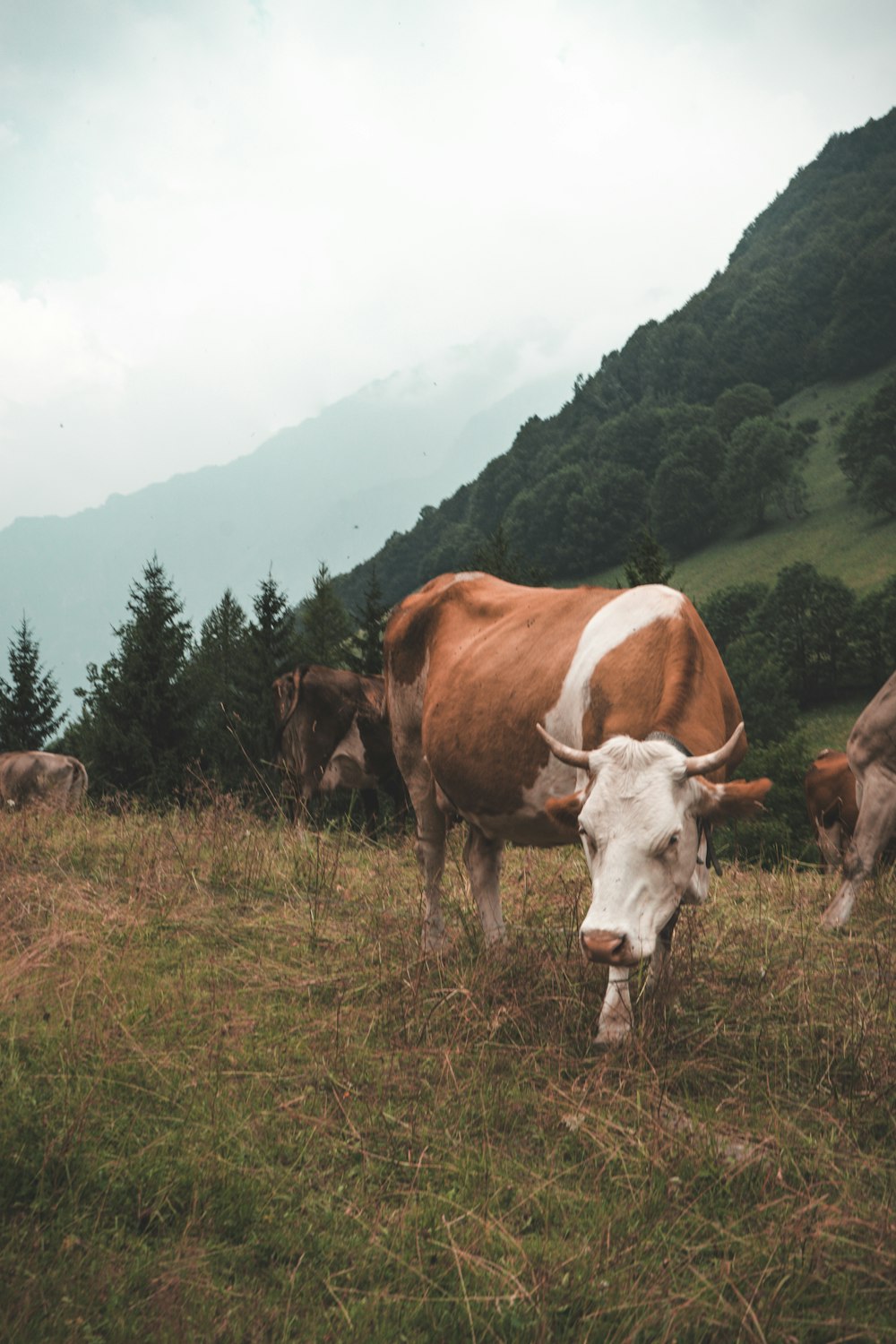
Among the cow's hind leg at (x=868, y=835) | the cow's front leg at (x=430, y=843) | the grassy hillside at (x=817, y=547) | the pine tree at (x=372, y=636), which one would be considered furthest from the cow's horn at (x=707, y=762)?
the grassy hillside at (x=817, y=547)

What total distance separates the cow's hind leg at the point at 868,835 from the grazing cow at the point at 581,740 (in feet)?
10.5

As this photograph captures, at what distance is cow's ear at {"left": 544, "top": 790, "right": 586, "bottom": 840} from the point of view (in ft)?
15.3

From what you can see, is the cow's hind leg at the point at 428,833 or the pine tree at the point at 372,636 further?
the pine tree at the point at 372,636

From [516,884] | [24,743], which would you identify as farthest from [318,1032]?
[24,743]

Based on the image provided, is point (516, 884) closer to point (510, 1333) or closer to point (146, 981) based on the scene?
point (146, 981)

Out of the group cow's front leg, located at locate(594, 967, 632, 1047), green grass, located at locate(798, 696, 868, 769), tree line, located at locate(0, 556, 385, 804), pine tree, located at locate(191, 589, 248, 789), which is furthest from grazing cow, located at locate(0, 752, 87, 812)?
green grass, located at locate(798, 696, 868, 769)

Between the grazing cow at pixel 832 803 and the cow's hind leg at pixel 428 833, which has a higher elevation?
the cow's hind leg at pixel 428 833

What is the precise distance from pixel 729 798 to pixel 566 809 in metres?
0.73

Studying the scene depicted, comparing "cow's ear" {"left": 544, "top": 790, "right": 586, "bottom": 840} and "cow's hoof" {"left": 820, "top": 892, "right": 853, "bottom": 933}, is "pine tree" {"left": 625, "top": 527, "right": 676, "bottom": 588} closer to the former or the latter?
"cow's hoof" {"left": 820, "top": 892, "right": 853, "bottom": 933}

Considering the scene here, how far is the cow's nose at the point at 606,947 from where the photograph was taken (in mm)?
4109

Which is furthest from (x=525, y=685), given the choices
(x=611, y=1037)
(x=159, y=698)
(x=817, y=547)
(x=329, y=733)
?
(x=817, y=547)

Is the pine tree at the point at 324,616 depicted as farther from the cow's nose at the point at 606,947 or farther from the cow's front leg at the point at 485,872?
the cow's nose at the point at 606,947

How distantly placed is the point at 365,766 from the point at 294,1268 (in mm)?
12800

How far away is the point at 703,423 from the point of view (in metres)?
88.3
